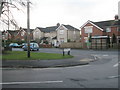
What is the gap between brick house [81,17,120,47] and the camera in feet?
151

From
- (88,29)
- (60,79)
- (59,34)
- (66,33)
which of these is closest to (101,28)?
(88,29)

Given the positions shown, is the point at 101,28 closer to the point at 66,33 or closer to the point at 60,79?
the point at 66,33

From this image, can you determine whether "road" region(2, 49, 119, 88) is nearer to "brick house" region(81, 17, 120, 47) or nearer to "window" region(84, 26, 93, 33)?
"brick house" region(81, 17, 120, 47)

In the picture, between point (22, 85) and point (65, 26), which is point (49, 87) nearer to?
point (22, 85)

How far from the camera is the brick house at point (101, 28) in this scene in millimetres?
46062

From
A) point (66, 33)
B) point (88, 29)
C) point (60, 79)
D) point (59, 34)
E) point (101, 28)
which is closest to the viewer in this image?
point (60, 79)

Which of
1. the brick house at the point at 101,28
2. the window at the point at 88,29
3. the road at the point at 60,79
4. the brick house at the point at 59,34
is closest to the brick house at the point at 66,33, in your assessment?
the brick house at the point at 59,34

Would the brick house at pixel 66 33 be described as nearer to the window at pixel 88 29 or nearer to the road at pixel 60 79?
the window at pixel 88 29

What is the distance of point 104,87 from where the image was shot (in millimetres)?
6766

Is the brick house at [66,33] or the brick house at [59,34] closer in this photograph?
the brick house at [66,33]

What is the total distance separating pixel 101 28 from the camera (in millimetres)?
46656

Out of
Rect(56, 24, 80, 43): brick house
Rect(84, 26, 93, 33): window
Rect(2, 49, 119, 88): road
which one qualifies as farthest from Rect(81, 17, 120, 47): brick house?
Rect(2, 49, 119, 88): road

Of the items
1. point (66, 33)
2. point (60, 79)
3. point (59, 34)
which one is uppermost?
point (66, 33)

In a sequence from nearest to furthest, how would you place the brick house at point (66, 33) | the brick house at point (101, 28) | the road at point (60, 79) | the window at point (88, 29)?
the road at point (60, 79), the brick house at point (101, 28), the window at point (88, 29), the brick house at point (66, 33)
